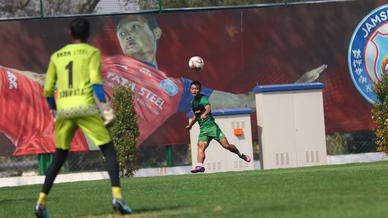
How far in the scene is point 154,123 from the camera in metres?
28.1

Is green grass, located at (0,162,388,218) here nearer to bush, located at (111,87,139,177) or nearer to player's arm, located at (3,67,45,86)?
bush, located at (111,87,139,177)

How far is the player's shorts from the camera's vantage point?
10.6 m

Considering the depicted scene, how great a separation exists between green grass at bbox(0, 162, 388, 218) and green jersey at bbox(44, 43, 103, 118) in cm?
126

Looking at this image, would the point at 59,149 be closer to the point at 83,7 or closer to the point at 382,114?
the point at 382,114

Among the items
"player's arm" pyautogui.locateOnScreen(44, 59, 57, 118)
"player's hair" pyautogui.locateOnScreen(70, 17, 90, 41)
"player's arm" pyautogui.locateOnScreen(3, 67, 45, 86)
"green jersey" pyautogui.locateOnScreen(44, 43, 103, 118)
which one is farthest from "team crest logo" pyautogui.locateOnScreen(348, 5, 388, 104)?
"green jersey" pyautogui.locateOnScreen(44, 43, 103, 118)

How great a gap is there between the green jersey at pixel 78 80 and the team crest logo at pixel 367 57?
776 inches

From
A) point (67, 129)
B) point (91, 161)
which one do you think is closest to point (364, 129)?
point (91, 161)

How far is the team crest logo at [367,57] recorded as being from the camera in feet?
97.0

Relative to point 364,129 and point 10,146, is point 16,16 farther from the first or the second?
point 364,129

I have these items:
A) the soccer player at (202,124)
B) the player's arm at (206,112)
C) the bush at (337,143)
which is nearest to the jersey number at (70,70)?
the player's arm at (206,112)

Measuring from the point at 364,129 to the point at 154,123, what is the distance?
20.7 feet

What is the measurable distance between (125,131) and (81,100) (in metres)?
15.7

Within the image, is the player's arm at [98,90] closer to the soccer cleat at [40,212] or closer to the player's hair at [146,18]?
the soccer cleat at [40,212]

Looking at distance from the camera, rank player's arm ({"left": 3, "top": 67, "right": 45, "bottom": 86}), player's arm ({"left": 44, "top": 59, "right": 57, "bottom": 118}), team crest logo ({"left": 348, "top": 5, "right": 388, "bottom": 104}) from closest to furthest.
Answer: player's arm ({"left": 44, "top": 59, "right": 57, "bottom": 118}) < player's arm ({"left": 3, "top": 67, "right": 45, "bottom": 86}) < team crest logo ({"left": 348, "top": 5, "right": 388, "bottom": 104})
